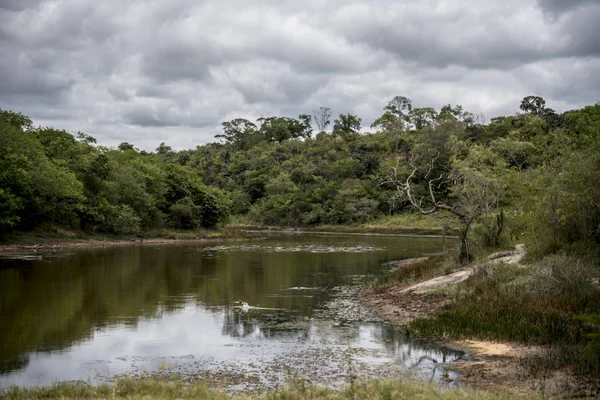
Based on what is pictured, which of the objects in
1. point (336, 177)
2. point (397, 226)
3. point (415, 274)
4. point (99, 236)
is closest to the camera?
point (415, 274)

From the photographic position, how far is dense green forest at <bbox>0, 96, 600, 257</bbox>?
83.7ft

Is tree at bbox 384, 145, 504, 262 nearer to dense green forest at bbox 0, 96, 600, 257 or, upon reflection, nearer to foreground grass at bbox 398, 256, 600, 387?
dense green forest at bbox 0, 96, 600, 257

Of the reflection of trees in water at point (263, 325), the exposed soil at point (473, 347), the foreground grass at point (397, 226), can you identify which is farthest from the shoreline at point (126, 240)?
the reflection of trees in water at point (263, 325)

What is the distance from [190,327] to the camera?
2041 centimetres

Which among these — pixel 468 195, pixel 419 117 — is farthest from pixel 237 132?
pixel 468 195

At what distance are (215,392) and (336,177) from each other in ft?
340

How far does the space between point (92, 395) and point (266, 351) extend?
6.24 m

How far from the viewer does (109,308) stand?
24.1 metres

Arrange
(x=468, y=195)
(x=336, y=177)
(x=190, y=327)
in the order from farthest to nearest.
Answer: (x=336, y=177)
(x=468, y=195)
(x=190, y=327)

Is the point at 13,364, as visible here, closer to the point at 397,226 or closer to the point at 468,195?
the point at 468,195

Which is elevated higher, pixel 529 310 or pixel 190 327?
pixel 529 310

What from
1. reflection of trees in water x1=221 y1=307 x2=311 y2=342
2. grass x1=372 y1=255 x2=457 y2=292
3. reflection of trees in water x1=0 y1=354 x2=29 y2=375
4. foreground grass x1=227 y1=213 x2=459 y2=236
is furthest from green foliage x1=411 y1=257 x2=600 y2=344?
foreground grass x1=227 y1=213 x2=459 y2=236

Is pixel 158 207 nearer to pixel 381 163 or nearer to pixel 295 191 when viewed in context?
pixel 295 191

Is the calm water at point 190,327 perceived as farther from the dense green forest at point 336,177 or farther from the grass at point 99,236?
the grass at point 99,236
